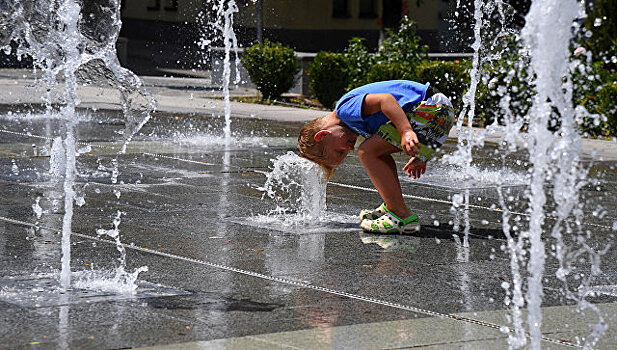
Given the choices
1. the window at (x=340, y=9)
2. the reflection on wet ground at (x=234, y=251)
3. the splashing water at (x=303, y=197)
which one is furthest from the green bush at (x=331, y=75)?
the window at (x=340, y=9)

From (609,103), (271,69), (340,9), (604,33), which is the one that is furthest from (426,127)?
(340,9)

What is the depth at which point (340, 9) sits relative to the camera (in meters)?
39.2

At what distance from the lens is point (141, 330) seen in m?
4.55

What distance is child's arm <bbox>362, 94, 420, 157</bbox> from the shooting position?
6.39 meters

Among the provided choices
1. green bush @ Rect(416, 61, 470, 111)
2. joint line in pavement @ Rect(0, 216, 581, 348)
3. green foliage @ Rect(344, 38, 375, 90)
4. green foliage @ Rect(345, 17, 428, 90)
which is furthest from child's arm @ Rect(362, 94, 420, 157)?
green foliage @ Rect(344, 38, 375, 90)

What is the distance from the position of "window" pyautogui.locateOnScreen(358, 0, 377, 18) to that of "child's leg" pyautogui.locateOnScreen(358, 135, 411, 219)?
107 feet

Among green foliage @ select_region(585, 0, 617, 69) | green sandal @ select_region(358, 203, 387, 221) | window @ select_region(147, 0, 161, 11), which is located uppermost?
window @ select_region(147, 0, 161, 11)

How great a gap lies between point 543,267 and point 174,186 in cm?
364

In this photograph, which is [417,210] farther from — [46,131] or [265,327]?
[46,131]

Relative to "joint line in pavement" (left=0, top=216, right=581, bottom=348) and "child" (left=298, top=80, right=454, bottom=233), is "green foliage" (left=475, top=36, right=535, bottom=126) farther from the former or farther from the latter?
"joint line in pavement" (left=0, top=216, right=581, bottom=348)

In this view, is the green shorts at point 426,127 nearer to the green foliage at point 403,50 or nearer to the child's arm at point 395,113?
the child's arm at point 395,113

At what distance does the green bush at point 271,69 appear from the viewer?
19.7 meters

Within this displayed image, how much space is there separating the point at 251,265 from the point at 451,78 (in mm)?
10731

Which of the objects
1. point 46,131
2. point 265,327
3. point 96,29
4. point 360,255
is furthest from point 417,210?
point 96,29
